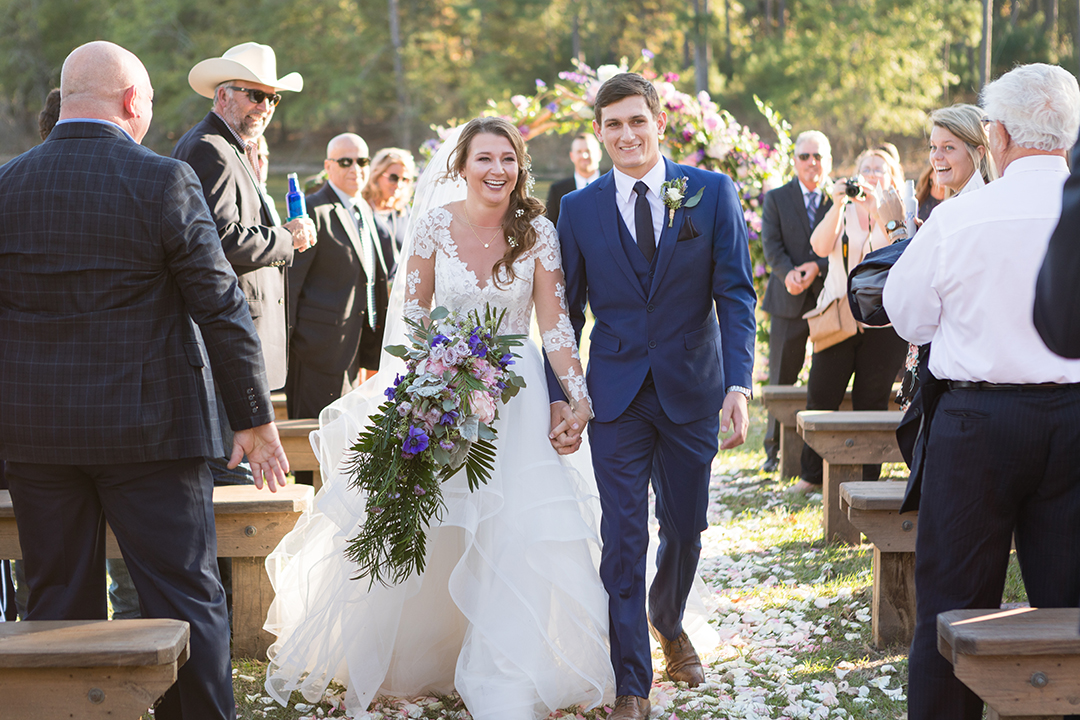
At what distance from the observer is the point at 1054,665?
2604 millimetres

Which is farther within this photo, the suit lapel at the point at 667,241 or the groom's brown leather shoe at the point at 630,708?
the suit lapel at the point at 667,241

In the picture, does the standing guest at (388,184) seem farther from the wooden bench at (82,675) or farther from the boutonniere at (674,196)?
the wooden bench at (82,675)

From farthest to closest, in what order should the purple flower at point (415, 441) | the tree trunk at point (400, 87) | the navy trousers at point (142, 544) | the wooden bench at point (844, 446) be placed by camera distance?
the tree trunk at point (400, 87), the wooden bench at point (844, 446), the purple flower at point (415, 441), the navy trousers at point (142, 544)

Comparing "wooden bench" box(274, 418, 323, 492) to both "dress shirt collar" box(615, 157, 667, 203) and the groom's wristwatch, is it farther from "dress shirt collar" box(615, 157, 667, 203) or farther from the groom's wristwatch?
the groom's wristwatch

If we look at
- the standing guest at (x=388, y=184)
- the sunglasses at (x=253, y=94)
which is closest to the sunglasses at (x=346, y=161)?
the standing guest at (x=388, y=184)

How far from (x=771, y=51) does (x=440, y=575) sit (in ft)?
95.9

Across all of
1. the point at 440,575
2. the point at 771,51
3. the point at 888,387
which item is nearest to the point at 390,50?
the point at 771,51

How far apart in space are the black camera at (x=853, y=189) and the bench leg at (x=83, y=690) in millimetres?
4787

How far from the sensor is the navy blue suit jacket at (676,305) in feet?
11.8

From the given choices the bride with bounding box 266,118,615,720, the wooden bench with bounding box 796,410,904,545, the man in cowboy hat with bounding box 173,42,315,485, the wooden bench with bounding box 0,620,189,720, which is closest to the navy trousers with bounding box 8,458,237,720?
the wooden bench with bounding box 0,620,189,720

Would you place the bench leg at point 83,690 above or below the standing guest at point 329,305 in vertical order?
below

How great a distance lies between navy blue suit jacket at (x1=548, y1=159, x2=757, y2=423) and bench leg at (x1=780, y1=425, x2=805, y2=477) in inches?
142

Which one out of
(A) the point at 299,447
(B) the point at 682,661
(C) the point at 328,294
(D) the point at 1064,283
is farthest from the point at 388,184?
(D) the point at 1064,283

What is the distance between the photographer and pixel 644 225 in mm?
3674
